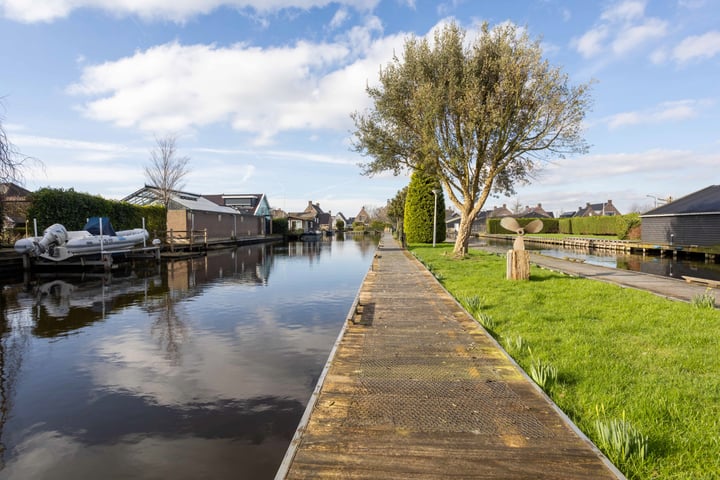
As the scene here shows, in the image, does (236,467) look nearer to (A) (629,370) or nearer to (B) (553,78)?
(A) (629,370)

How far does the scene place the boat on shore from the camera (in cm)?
1662

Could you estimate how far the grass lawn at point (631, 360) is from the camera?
10.5 ft

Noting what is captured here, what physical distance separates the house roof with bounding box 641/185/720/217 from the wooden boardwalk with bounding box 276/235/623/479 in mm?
29105

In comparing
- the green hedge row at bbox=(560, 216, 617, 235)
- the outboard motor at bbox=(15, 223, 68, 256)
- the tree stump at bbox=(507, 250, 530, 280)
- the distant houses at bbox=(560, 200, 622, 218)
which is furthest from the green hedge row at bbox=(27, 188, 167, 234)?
the distant houses at bbox=(560, 200, 622, 218)

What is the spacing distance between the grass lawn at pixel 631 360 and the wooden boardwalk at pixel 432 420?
41cm

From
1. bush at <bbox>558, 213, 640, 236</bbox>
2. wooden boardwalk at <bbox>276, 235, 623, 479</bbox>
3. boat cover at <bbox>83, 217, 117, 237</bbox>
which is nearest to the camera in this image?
wooden boardwalk at <bbox>276, 235, 623, 479</bbox>

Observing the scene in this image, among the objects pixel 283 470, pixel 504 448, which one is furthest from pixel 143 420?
pixel 504 448

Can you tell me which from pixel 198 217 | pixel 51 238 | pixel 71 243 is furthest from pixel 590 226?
pixel 51 238

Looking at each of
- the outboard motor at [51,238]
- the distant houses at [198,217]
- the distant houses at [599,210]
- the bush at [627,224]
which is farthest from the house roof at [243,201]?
the distant houses at [599,210]

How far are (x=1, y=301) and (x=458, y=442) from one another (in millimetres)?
13401

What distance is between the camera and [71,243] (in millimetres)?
17484

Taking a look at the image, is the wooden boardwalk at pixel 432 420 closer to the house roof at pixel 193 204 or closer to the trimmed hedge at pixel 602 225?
the house roof at pixel 193 204

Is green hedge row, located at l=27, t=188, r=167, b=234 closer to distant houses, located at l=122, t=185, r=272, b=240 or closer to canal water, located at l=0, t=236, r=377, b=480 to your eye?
distant houses, located at l=122, t=185, r=272, b=240

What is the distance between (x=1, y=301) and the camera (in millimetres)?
10906
